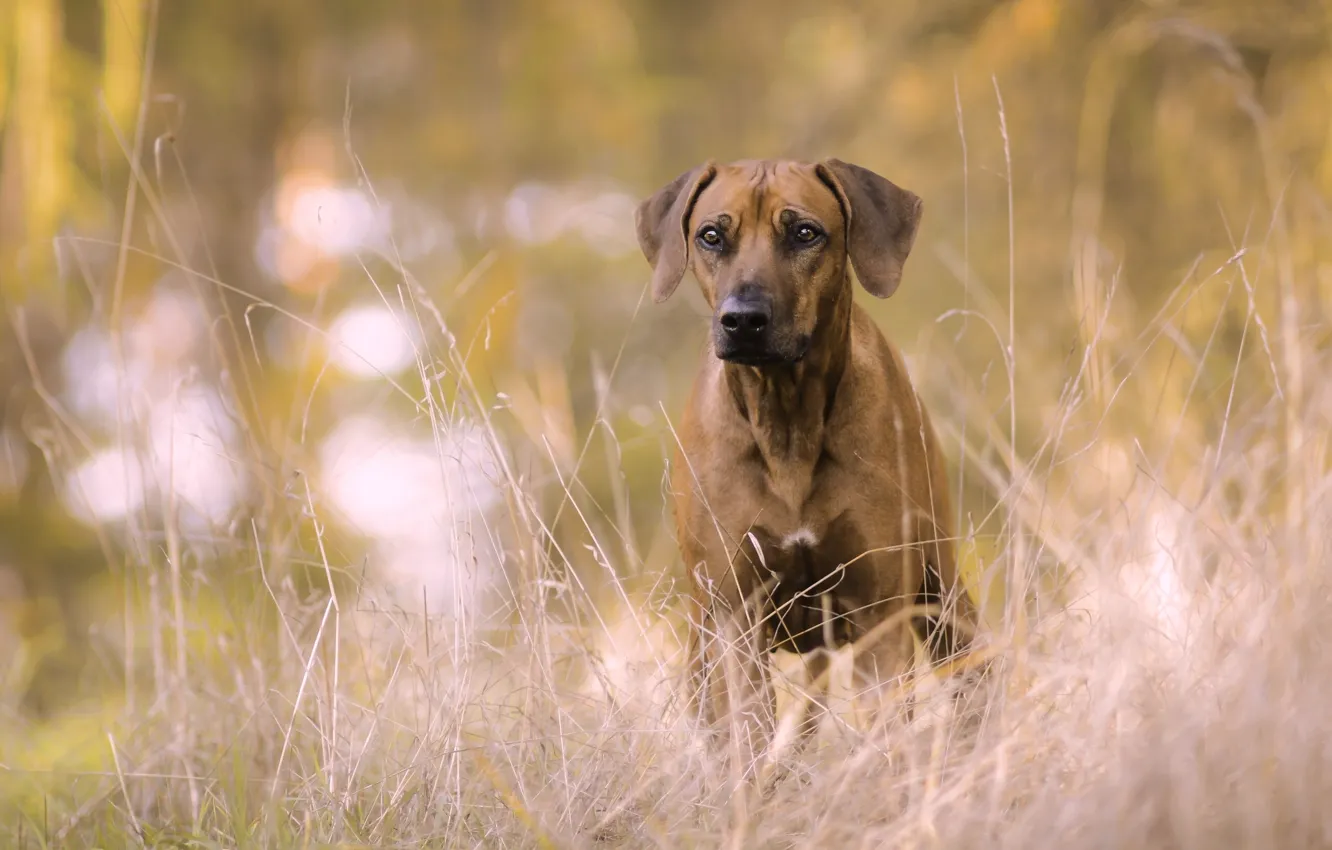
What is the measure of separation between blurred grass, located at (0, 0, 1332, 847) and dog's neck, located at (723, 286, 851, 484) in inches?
15.4

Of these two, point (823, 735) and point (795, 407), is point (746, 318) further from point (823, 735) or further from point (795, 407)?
point (823, 735)

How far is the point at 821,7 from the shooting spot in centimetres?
823

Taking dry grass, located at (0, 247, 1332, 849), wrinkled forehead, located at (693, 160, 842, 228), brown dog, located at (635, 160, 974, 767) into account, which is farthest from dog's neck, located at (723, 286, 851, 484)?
dry grass, located at (0, 247, 1332, 849)

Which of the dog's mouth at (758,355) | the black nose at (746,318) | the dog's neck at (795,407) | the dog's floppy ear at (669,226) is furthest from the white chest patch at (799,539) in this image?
the dog's floppy ear at (669,226)

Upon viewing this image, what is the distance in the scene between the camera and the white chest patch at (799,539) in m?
3.38

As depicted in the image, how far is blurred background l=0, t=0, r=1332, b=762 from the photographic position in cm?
390

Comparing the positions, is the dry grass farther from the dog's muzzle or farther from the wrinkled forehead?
the wrinkled forehead

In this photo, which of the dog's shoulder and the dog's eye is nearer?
the dog's eye

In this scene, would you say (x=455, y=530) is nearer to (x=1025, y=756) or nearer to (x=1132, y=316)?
(x=1025, y=756)

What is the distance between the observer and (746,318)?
3.07m

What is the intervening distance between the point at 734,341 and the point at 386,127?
6.84 m

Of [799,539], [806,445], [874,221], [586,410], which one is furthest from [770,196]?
[586,410]

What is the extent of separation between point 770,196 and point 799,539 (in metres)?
0.93

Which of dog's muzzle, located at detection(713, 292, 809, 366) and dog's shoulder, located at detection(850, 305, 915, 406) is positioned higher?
dog's muzzle, located at detection(713, 292, 809, 366)
